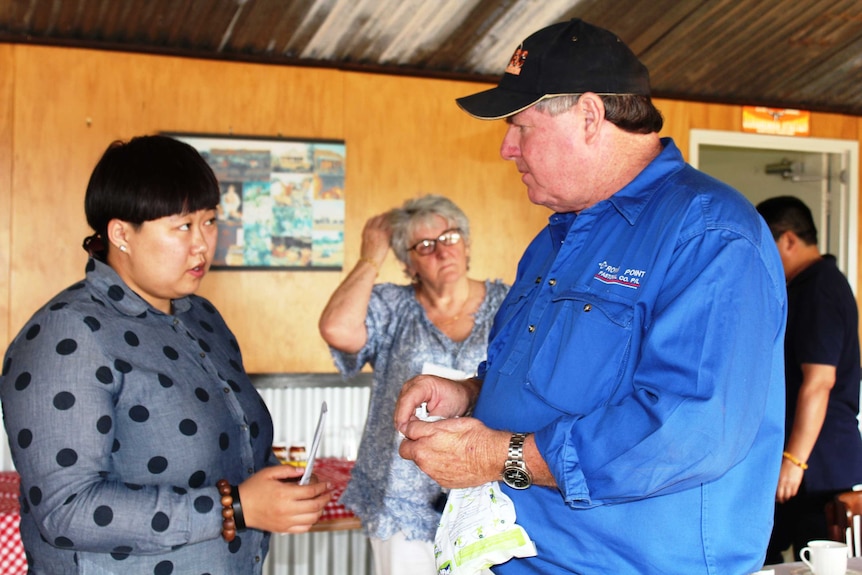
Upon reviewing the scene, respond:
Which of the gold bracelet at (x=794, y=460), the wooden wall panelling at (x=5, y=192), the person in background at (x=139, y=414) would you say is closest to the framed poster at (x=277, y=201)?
the wooden wall panelling at (x=5, y=192)

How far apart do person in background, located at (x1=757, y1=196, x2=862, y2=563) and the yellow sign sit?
2.25 metres

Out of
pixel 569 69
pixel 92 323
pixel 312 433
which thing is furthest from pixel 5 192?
pixel 569 69

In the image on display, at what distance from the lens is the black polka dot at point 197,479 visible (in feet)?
6.27

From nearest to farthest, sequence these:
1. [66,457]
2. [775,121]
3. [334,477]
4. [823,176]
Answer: [66,457], [334,477], [775,121], [823,176]

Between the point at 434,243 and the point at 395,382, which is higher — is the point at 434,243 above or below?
above

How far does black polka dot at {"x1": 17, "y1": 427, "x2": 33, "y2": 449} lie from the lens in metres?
1.75

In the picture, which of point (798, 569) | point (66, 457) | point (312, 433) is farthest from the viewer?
point (312, 433)

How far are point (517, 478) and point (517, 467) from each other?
2 cm

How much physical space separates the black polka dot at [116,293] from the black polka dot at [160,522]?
478 mm

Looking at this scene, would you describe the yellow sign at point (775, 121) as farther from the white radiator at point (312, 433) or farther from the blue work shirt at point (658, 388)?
the blue work shirt at point (658, 388)

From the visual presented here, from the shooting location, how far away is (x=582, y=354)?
1547 millimetres

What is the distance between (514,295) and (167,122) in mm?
3375

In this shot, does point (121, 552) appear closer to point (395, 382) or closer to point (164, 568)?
point (164, 568)

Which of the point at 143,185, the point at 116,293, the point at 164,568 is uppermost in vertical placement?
the point at 143,185
